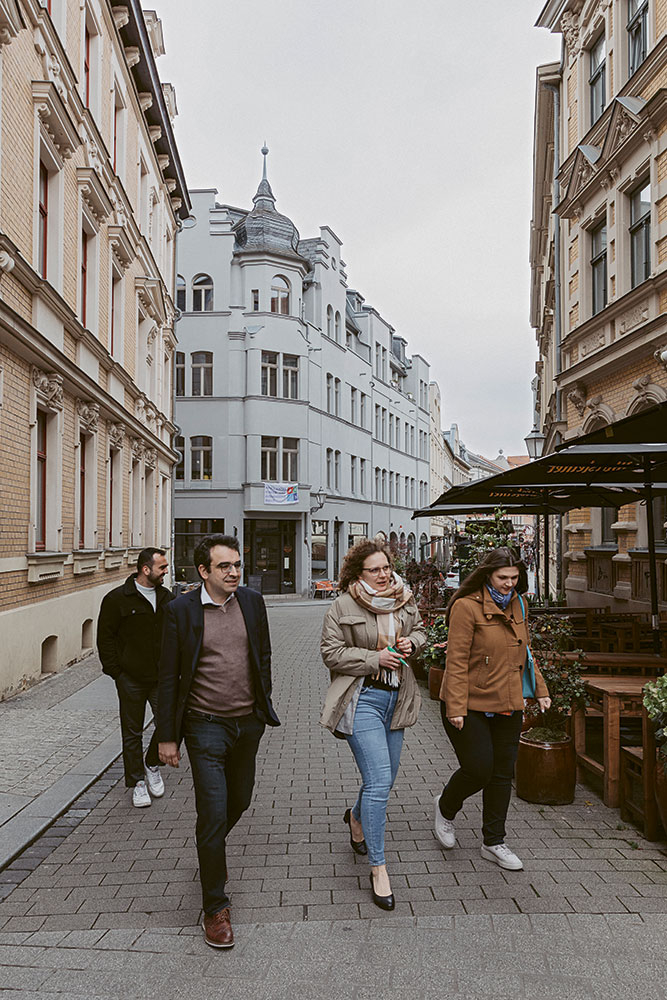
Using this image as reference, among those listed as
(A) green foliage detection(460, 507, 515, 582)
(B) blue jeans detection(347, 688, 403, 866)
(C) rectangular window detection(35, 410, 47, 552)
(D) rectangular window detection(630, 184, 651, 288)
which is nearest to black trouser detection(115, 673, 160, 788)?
(B) blue jeans detection(347, 688, 403, 866)

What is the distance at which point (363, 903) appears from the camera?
13.6ft

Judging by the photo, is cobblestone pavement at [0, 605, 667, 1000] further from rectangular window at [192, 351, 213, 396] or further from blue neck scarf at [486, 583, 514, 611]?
rectangular window at [192, 351, 213, 396]

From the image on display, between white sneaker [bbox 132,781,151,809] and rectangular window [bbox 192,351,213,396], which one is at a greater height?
rectangular window [bbox 192,351,213,396]

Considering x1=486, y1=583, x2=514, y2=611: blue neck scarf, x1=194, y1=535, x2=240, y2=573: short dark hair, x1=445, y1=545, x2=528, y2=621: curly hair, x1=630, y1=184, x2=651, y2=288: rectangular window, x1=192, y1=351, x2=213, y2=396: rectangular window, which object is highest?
x1=192, y1=351, x2=213, y2=396: rectangular window

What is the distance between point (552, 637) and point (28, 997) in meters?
4.52

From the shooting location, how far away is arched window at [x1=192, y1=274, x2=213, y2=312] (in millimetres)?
35219

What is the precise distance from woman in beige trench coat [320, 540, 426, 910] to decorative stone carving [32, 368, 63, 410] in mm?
8025

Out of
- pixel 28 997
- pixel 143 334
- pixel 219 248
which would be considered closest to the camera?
pixel 28 997

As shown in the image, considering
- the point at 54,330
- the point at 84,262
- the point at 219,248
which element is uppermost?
the point at 219,248

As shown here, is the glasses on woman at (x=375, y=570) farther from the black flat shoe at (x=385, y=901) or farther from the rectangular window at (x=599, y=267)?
the rectangular window at (x=599, y=267)

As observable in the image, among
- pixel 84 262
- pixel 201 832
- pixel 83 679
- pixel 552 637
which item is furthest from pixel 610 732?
pixel 84 262

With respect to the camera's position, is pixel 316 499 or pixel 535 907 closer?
pixel 535 907

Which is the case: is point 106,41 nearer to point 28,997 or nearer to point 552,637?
point 552,637

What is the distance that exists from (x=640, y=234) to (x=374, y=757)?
13.0 meters
